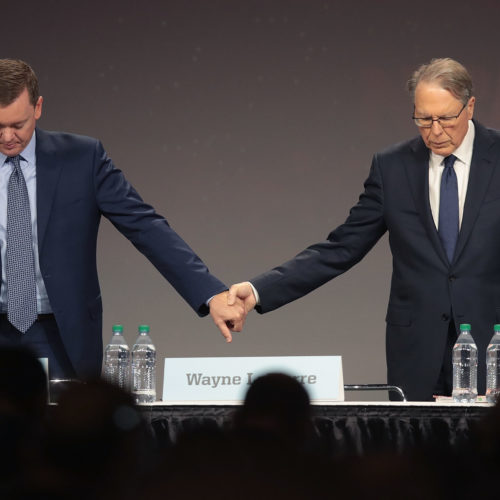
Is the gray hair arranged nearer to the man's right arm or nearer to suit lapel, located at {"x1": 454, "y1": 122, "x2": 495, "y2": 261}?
suit lapel, located at {"x1": 454, "y1": 122, "x2": 495, "y2": 261}

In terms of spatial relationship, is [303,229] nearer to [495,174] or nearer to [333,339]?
[333,339]

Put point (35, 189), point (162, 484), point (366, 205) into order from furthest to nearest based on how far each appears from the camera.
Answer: point (366, 205) → point (35, 189) → point (162, 484)

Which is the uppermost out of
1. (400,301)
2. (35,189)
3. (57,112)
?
(57,112)

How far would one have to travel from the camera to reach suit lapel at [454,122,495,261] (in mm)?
3395

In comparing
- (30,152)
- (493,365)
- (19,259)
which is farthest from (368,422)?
(30,152)

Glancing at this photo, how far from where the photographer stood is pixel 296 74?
5.71m

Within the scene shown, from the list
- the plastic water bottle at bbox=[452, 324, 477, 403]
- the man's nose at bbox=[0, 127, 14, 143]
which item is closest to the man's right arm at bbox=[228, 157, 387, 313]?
the plastic water bottle at bbox=[452, 324, 477, 403]

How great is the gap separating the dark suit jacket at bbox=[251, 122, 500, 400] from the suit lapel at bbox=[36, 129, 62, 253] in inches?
47.1

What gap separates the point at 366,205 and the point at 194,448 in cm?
286

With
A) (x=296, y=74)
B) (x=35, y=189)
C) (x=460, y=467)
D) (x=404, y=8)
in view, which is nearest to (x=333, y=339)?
(x=296, y=74)

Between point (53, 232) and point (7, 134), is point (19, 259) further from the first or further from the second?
point (7, 134)

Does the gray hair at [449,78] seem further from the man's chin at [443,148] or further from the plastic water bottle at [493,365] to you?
the plastic water bottle at [493,365]

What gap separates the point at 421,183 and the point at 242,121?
7.89ft

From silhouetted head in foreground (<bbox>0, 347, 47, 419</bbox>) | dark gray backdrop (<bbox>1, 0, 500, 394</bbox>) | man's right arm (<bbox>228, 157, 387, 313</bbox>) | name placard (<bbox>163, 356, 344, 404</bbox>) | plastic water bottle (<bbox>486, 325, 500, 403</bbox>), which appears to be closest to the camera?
silhouetted head in foreground (<bbox>0, 347, 47, 419</bbox>)
